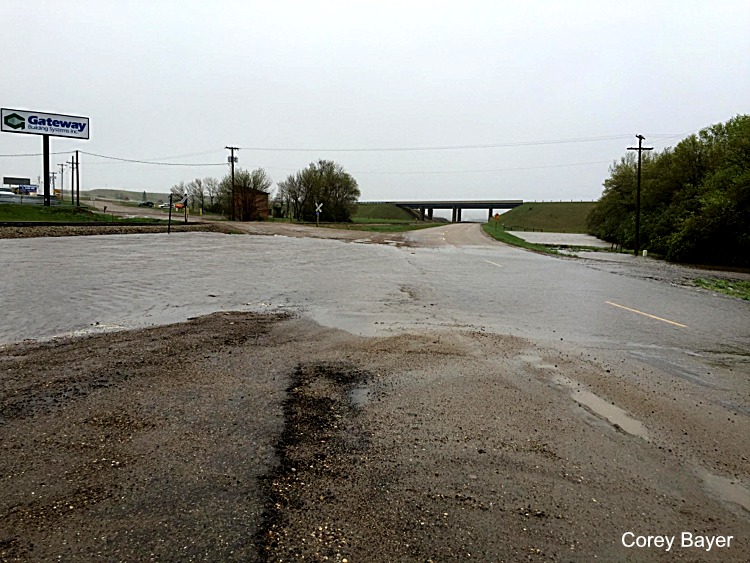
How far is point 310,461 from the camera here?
3.59 m

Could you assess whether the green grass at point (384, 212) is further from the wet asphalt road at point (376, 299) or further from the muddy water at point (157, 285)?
the wet asphalt road at point (376, 299)

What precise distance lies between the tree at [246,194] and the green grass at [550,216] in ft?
210

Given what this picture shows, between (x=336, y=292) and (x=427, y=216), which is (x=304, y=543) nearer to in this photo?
(x=336, y=292)

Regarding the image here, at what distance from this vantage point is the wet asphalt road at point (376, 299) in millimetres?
8289

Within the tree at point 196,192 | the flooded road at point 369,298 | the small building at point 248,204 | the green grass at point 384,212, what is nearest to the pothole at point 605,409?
the flooded road at point 369,298

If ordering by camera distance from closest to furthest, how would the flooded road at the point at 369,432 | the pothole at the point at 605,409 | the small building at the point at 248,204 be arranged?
the flooded road at the point at 369,432 → the pothole at the point at 605,409 → the small building at the point at 248,204

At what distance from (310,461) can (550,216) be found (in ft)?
471

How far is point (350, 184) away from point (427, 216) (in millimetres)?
87778

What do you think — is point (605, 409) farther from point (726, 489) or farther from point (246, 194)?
point (246, 194)

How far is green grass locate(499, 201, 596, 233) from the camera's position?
124312mm

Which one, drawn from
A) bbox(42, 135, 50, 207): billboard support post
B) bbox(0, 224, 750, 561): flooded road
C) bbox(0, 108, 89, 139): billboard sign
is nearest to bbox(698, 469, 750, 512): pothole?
bbox(0, 224, 750, 561): flooded road

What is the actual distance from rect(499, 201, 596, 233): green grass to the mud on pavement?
11851 centimetres

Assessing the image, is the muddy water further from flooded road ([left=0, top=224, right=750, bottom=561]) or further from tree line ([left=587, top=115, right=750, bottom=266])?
tree line ([left=587, top=115, right=750, bottom=266])

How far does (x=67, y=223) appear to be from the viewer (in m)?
34.7
